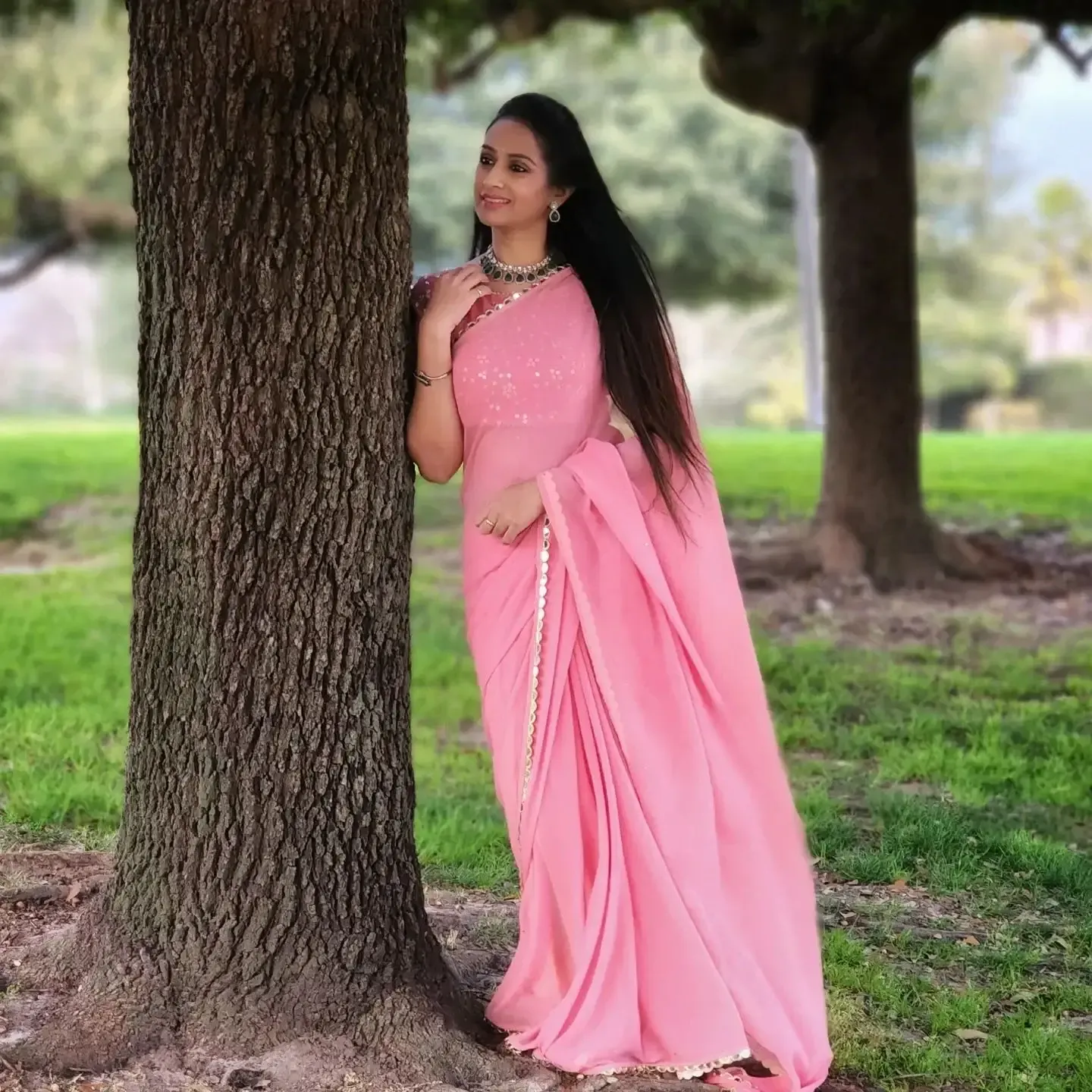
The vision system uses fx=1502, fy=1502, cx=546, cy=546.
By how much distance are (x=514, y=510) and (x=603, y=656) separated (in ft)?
0.94

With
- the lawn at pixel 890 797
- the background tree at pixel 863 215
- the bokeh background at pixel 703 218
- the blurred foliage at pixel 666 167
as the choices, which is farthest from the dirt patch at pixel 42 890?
the blurred foliage at pixel 666 167

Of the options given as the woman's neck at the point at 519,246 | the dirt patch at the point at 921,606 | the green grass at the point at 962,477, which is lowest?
the dirt patch at the point at 921,606

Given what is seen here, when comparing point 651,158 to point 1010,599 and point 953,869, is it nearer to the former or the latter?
point 1010,599

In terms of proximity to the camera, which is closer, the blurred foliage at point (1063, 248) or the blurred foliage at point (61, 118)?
the blurred foliage at point (61, 118)

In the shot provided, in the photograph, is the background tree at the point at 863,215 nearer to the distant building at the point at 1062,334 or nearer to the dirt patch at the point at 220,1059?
the dirt patch at the point at 220,1059

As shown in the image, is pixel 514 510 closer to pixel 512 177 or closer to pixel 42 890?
pixel 512 177

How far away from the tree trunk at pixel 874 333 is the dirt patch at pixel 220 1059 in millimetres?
3789

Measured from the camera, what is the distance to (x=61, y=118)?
14.0 metres

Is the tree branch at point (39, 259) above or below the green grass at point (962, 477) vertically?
above

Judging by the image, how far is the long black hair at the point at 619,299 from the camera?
8.38ft

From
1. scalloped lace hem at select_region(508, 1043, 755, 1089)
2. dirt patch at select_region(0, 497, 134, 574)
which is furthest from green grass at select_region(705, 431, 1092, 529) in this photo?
scalloped lace hem at select_region(508, 1043, 755, 1089)

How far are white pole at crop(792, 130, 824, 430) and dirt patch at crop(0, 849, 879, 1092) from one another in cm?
1836

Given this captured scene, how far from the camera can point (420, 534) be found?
870 cm

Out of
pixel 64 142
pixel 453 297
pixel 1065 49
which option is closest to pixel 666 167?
pixel 64 142
